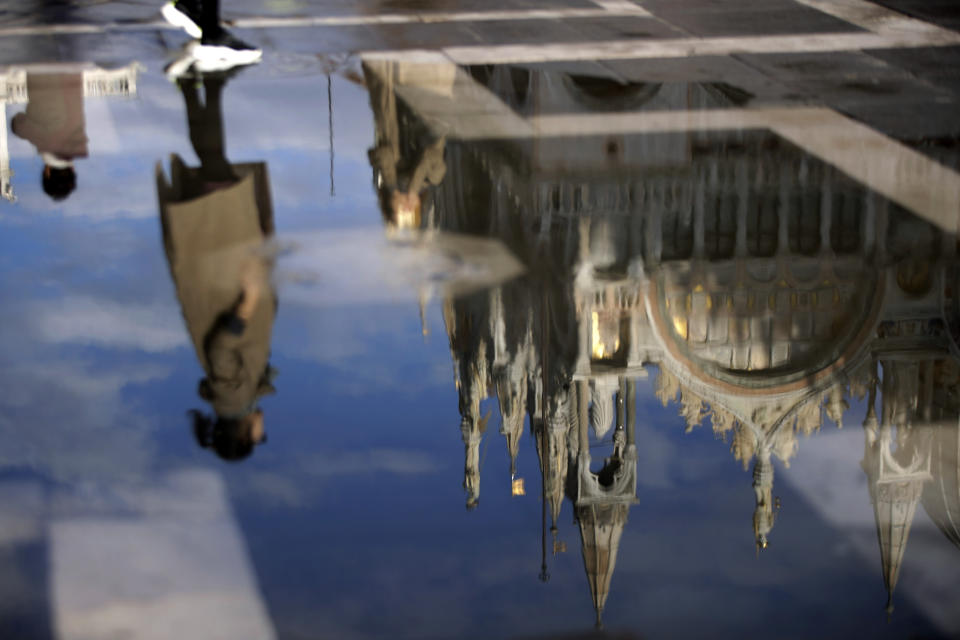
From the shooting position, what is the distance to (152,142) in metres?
14.1

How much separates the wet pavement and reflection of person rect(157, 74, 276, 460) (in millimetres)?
36

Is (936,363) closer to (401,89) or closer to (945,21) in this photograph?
(401,89)

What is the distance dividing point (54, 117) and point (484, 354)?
307 inches

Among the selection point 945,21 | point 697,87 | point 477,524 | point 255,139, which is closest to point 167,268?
point 255,139

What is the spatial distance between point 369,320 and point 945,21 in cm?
1200

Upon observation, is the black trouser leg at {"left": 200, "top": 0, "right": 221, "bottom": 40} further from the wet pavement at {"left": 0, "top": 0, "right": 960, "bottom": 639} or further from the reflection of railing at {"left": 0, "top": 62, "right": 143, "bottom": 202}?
the wet pavement at {"left": 0, "top": 0, "right": 960, "bottom": 639}

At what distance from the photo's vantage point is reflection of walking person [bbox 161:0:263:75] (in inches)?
686

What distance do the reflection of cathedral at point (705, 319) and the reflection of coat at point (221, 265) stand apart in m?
1.32

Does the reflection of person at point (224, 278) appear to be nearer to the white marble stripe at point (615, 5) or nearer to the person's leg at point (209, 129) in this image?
the person's leg at point (209, 129)

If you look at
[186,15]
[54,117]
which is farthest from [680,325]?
[186,15]

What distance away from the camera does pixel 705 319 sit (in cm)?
999

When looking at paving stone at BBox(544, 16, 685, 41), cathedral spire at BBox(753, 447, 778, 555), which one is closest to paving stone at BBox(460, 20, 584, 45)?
paving stone at BBox(544, 16, 685, 41)

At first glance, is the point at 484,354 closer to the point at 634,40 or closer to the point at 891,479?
the point at 891,479

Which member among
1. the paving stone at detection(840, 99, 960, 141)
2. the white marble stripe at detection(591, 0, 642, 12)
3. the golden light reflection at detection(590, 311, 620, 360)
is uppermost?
the white marble stripe at detection(591, 0, 642, 12)
